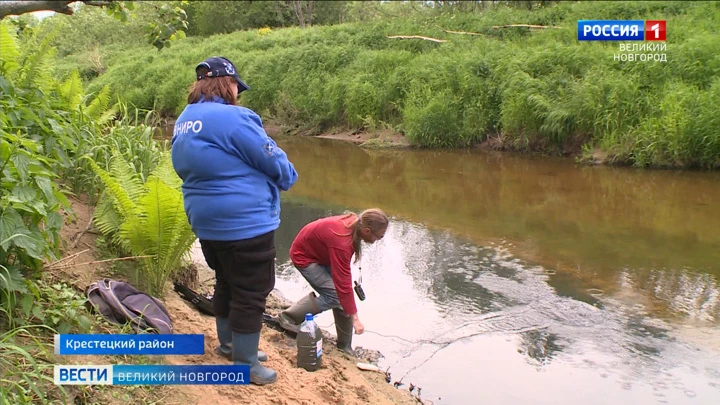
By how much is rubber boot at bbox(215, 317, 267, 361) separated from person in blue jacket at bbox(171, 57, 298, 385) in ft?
0.93

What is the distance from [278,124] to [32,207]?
1679cm

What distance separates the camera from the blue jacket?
11.5ft

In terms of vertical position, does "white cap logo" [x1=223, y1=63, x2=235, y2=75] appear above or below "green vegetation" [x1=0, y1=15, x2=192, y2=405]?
above

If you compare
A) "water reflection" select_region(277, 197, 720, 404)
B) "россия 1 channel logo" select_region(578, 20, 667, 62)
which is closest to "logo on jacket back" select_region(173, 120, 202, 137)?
"water reflection" select_region(277, 197, 720, 404)

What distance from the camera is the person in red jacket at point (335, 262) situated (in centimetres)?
473

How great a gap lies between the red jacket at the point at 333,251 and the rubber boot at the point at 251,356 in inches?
40.5

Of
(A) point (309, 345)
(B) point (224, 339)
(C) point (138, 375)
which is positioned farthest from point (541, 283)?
(C) point (138, 375)

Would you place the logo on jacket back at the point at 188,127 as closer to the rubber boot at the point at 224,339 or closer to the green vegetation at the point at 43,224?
the green vegetation at the point at 43,224

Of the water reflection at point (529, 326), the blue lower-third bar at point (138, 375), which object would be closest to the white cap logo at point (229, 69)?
the blue lower-third bar at point (138, 375)

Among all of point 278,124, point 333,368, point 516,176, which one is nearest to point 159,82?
point 278,124

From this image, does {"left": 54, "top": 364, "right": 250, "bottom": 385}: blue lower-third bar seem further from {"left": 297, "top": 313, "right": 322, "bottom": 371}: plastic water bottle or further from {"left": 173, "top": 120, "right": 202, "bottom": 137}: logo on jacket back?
{"left": 173, "top": 120, "right": 202, "bottom": 137}: logo on jacket back

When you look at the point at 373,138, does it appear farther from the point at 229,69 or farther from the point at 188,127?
the point at 188,127

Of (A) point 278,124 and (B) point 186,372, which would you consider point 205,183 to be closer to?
(B) point 186,372

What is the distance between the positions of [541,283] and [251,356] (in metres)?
3.68
